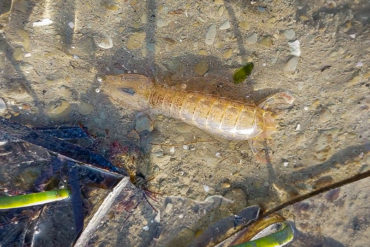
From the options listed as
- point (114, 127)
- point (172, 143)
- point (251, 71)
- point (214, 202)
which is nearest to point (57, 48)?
point (114, 127)

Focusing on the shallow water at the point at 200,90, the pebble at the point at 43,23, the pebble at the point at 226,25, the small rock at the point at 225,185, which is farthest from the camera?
the pebble at the point at 226,25

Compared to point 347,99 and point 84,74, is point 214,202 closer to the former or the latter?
point 347,99

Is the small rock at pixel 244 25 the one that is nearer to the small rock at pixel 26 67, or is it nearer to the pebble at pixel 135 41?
the pebble at pixel 135 41

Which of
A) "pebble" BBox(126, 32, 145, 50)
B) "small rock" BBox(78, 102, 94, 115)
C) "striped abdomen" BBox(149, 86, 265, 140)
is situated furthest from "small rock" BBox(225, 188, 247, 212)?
"pebble" BBox(126, 32, 145, 50)

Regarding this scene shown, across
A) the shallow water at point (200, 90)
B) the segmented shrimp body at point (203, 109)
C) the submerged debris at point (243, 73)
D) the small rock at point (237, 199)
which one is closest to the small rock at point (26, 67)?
the shallow water at point (200, 90)

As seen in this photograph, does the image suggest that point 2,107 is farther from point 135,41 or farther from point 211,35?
point 211,35
